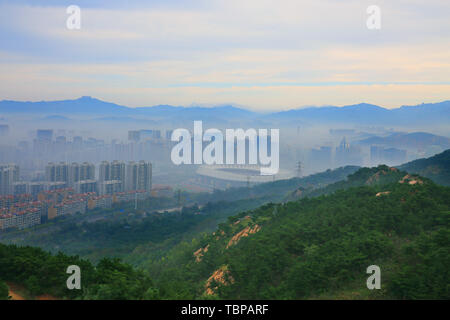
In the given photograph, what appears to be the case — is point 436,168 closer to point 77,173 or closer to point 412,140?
point 412,140

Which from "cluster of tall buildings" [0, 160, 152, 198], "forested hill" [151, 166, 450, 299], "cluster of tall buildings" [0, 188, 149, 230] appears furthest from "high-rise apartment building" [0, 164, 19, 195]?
"forested hill" [151, 166, 450, 299]

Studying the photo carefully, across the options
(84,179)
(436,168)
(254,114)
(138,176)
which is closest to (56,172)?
(84,179)

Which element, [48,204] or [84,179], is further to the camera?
[84,179]

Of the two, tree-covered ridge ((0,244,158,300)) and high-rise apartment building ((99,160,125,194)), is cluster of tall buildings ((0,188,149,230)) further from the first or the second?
tree-covered ridge ((0,244,158,300))
